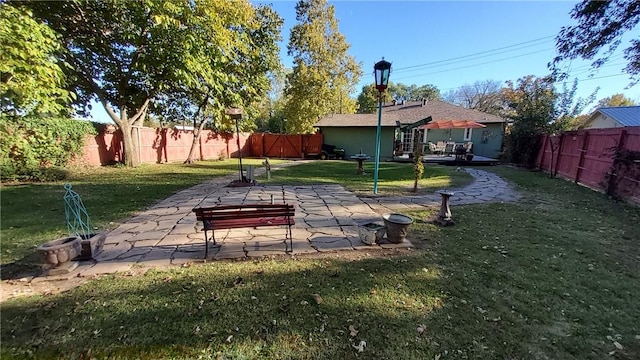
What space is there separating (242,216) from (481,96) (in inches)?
2017

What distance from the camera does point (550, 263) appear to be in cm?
372

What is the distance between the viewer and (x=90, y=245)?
141 inches

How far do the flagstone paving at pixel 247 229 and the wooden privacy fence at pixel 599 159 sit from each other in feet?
7.93

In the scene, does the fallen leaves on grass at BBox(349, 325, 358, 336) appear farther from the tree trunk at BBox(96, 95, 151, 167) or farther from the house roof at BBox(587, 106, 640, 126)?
the house roof at BBox(587, 106, 640, 126)

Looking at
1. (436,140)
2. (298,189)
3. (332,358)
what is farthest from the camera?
(436,140)

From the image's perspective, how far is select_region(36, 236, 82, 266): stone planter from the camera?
10.4 ft

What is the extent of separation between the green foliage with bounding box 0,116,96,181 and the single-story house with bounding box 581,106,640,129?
23805 millimetres

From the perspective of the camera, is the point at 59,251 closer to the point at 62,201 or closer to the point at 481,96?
the point at 62,201

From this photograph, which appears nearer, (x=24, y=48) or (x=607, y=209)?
(x=24, y=48)

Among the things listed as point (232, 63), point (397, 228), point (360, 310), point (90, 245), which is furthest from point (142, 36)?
point (360, 310)

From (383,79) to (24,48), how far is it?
24.1 feet

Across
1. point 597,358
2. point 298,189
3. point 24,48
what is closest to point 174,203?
point 298,189

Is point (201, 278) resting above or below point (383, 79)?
below

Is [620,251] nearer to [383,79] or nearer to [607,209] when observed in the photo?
[607,209]
